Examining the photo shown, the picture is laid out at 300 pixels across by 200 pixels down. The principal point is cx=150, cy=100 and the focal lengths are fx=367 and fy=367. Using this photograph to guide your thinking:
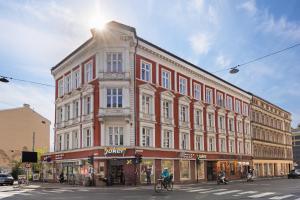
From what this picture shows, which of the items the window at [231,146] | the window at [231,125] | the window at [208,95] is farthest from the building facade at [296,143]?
the window at [208,95]

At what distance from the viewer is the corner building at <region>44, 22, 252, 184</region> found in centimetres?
3556

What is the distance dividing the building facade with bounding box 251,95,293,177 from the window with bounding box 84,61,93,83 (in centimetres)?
3610

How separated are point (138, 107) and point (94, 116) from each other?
447cm

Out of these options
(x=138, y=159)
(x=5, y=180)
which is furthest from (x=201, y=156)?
(x=5, y=180)

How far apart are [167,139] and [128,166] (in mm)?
7547

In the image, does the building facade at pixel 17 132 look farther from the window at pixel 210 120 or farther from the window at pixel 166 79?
the window at pixel 166 79

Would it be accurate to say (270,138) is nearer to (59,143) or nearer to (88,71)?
(59,143)

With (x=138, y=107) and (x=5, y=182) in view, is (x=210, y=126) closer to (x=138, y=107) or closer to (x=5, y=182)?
(x=138, y=107)

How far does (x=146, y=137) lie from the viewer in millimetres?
37688

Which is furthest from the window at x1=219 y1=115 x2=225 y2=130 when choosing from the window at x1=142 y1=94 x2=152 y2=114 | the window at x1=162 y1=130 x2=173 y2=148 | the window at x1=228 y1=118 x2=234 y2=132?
the window at x1=142 y1=94 x2=152 y2=114

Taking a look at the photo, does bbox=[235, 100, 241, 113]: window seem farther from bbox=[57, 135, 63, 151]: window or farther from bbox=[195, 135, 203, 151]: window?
bbox=[57, 135, 63, 151]: window

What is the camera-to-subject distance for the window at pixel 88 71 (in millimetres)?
38656

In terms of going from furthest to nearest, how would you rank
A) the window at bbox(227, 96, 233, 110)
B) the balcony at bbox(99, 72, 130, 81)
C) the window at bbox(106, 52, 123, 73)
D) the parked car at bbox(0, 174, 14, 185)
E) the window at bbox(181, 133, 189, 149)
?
Answer: the window at bbox(227, 96, 233, 110) → the window at bbox(181, 133, 189, 149) → the parked car at bbox(0, 174, 14, 185) → the window at bbox(106, 52, 123, 73) → the balcony at bbox(99, 72, 130, 81)

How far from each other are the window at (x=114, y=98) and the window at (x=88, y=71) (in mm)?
3494
